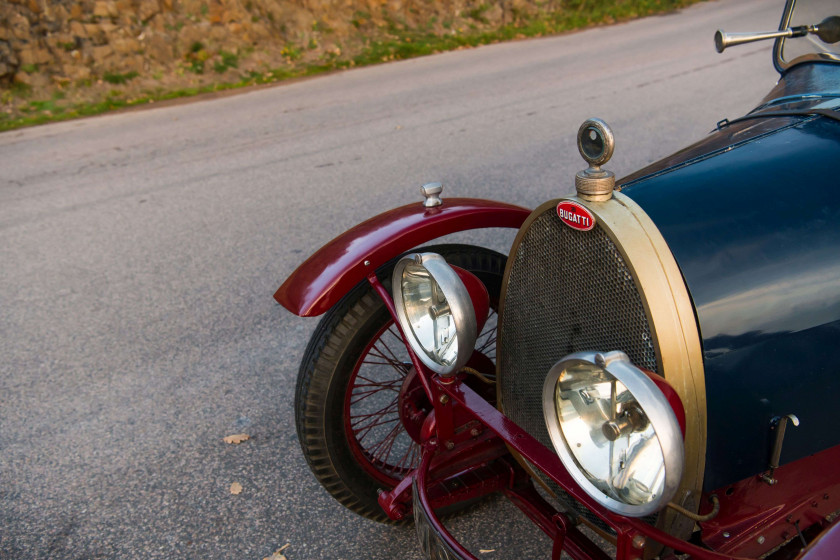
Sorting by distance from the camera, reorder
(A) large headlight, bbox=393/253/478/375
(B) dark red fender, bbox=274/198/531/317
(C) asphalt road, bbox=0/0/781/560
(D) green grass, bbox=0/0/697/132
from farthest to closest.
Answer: (D) green grass, bbox=0/0/697/132
(C) asphalt road, bbox=0/0/781/560
(B) dark red fender, bbox=274/198/531/317
(A) large headlight, bbox=393/253/478/375

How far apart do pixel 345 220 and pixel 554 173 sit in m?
1.71

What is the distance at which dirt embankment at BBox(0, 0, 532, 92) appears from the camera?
9242 mm

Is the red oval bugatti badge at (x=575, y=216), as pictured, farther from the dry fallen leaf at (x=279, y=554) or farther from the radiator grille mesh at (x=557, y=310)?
the dry fallen leaf at (x=279, y=554)

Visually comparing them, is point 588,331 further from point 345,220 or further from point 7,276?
point 7,276

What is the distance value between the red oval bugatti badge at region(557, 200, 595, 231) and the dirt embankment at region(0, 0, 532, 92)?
Answer: 880cm

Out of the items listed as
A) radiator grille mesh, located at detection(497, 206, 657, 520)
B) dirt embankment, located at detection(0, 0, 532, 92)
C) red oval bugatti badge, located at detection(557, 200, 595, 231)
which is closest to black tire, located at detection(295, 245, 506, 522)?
radiator grille mesh, located at detection(497, 206, 657, 520)

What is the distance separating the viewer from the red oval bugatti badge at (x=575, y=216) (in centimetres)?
165

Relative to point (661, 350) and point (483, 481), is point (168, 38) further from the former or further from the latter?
point (661, 350)

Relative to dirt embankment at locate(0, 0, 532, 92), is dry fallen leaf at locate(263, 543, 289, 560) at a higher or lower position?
lower

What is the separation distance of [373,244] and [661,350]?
1.05m

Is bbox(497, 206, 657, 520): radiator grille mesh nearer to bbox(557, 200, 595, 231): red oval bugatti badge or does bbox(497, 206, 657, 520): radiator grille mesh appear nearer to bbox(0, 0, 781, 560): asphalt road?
bbox(557, 200, 595, 231): red oval bugatti badge

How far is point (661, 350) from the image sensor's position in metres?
1.53

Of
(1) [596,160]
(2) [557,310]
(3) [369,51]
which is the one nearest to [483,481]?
(2) [557,310]

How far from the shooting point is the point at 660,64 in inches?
358
